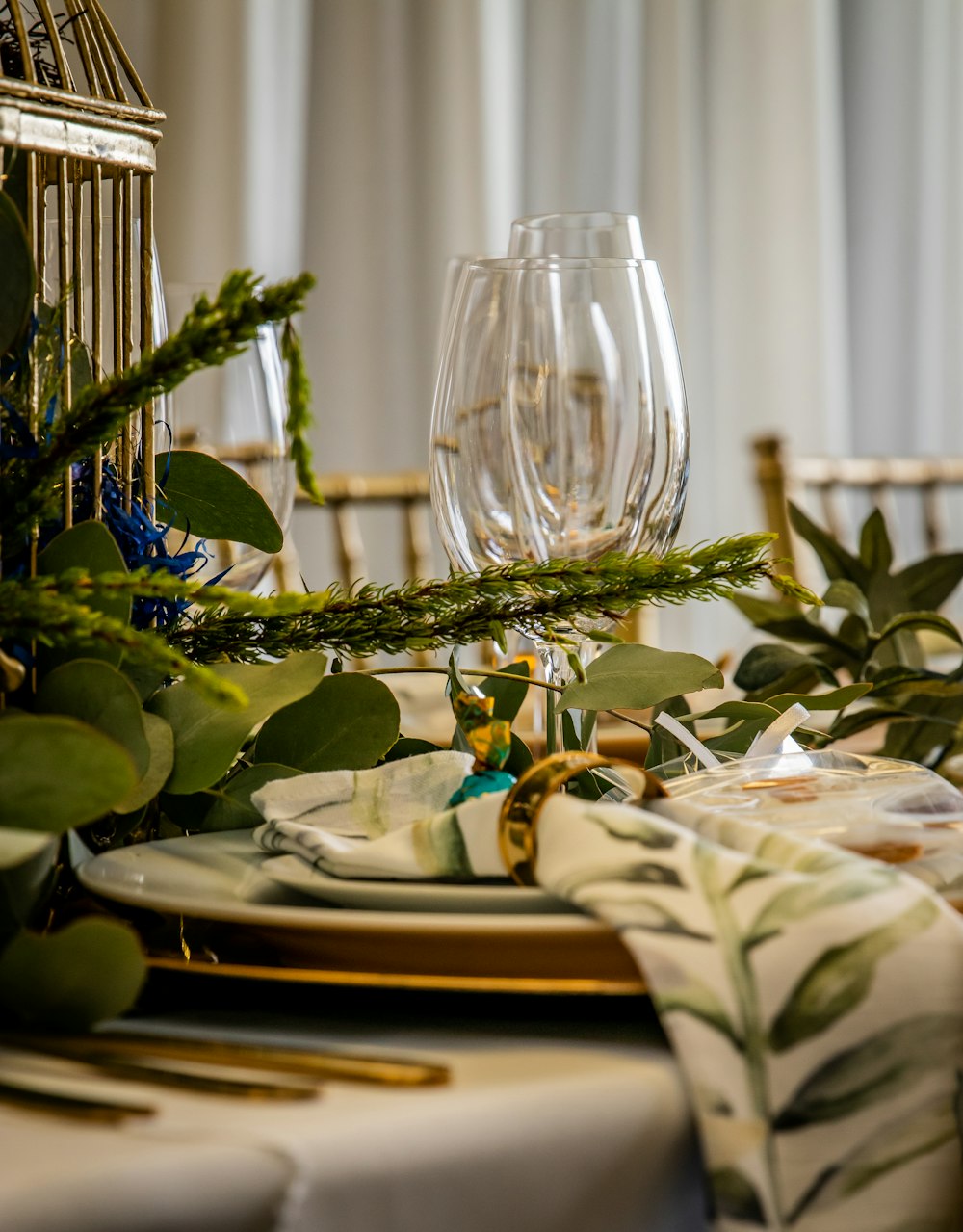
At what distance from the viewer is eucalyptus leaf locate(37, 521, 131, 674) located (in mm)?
353

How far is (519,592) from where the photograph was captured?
15.2 inches

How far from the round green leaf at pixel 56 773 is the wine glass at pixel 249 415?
358 mm

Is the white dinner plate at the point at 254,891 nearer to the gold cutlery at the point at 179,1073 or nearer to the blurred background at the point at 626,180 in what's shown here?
the gold cutlery at the point at 179,1073

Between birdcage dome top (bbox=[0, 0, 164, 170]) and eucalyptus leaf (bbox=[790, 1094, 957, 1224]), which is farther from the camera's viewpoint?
birdcage dome top (bbox=[0, 0, 164, 170])

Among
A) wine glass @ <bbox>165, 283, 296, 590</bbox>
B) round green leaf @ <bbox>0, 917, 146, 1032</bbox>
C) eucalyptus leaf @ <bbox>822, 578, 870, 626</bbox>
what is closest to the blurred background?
wine glass @ <bbox>165, 283, 296, 590</bbox>

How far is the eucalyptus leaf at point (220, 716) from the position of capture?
36cm

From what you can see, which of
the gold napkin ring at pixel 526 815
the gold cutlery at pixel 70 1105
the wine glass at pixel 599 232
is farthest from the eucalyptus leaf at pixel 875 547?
the gold cutlery at pixel 70 1105

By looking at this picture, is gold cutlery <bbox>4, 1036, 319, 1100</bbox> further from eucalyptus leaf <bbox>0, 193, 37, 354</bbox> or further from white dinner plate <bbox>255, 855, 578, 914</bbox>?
eucalyptus leaf <bbox>0, 193, 37, 354</bbox>

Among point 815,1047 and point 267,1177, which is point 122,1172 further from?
point 815,1047

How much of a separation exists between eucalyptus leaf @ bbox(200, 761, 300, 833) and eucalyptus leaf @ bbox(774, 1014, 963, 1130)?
7.0 inches

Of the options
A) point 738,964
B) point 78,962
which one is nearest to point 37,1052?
point 78,962

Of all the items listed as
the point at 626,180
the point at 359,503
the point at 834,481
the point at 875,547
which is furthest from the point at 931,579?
the point at 626,180

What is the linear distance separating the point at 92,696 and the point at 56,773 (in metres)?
0.05

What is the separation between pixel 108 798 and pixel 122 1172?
0.26 ft
